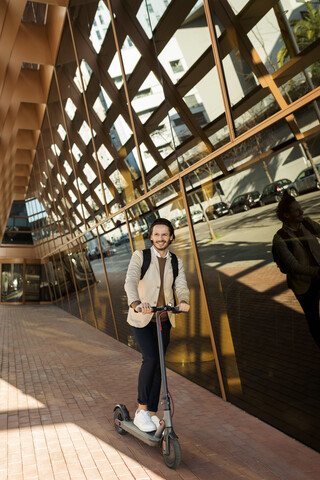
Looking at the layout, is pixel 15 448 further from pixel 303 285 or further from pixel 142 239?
pixel 142 239

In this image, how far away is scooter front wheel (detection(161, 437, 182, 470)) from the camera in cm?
329

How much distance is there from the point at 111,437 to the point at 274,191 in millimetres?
2806

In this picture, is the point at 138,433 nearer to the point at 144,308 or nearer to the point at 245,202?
the point at 144,308

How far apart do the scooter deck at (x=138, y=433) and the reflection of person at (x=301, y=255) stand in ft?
5.22

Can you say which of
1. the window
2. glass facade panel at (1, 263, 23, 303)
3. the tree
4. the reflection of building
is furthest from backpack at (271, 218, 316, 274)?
glass facade panel at (1, 263, 23, 303)

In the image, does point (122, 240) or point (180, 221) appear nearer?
point (180, 221)

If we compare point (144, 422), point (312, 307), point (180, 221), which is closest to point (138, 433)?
point (144, 422)

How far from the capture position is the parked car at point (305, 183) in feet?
10.5

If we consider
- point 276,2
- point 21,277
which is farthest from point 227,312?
point 21,277

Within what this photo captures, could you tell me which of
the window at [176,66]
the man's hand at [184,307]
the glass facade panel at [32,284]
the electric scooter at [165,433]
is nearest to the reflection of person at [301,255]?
the man's hand at [184,307]

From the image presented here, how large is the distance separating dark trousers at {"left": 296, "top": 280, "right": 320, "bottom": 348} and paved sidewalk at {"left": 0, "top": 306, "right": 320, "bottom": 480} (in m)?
1.04

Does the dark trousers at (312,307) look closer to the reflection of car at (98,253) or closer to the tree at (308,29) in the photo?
the tree at (308,29)

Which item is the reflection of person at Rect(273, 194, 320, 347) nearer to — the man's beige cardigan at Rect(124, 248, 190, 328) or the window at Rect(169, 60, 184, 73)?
the man's beige cardigan at Rect(124, 248, 190, 328)

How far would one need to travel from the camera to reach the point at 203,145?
4879 millimetres
